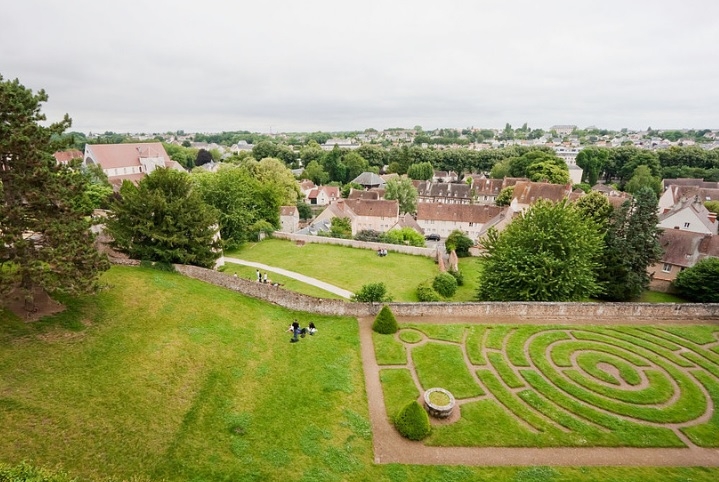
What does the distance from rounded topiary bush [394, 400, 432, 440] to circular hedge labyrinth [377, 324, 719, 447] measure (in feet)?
1.83

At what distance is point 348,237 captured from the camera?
57.5 meters

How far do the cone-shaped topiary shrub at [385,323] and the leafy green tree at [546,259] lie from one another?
10.6 metres

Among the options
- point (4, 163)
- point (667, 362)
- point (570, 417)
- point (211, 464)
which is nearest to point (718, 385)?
point (667, 362)

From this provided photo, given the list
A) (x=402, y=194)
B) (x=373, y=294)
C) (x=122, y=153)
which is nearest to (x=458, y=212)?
(x=402, y=194)

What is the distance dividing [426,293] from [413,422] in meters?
19.2

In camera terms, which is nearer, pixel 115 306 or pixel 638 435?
pixel 638 435

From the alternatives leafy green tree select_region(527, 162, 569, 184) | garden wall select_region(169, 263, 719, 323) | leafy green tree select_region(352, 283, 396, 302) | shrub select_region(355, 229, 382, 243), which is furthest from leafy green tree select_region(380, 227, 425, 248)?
leafy green tree select_region(527, 162, 569, 184)

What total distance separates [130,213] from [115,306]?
10329mm

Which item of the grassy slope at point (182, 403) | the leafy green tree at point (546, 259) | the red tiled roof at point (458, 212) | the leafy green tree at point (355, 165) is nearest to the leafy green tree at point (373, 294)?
the grassy slope at point (182, 403)

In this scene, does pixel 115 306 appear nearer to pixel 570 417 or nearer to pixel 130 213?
pixel 130 213

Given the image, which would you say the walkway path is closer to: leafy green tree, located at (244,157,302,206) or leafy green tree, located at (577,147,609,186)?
leafy green tree, located at (244,157,302,206)

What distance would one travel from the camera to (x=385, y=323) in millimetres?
26984

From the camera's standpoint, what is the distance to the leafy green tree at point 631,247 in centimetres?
3684

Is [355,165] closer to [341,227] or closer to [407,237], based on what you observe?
[341,227]
